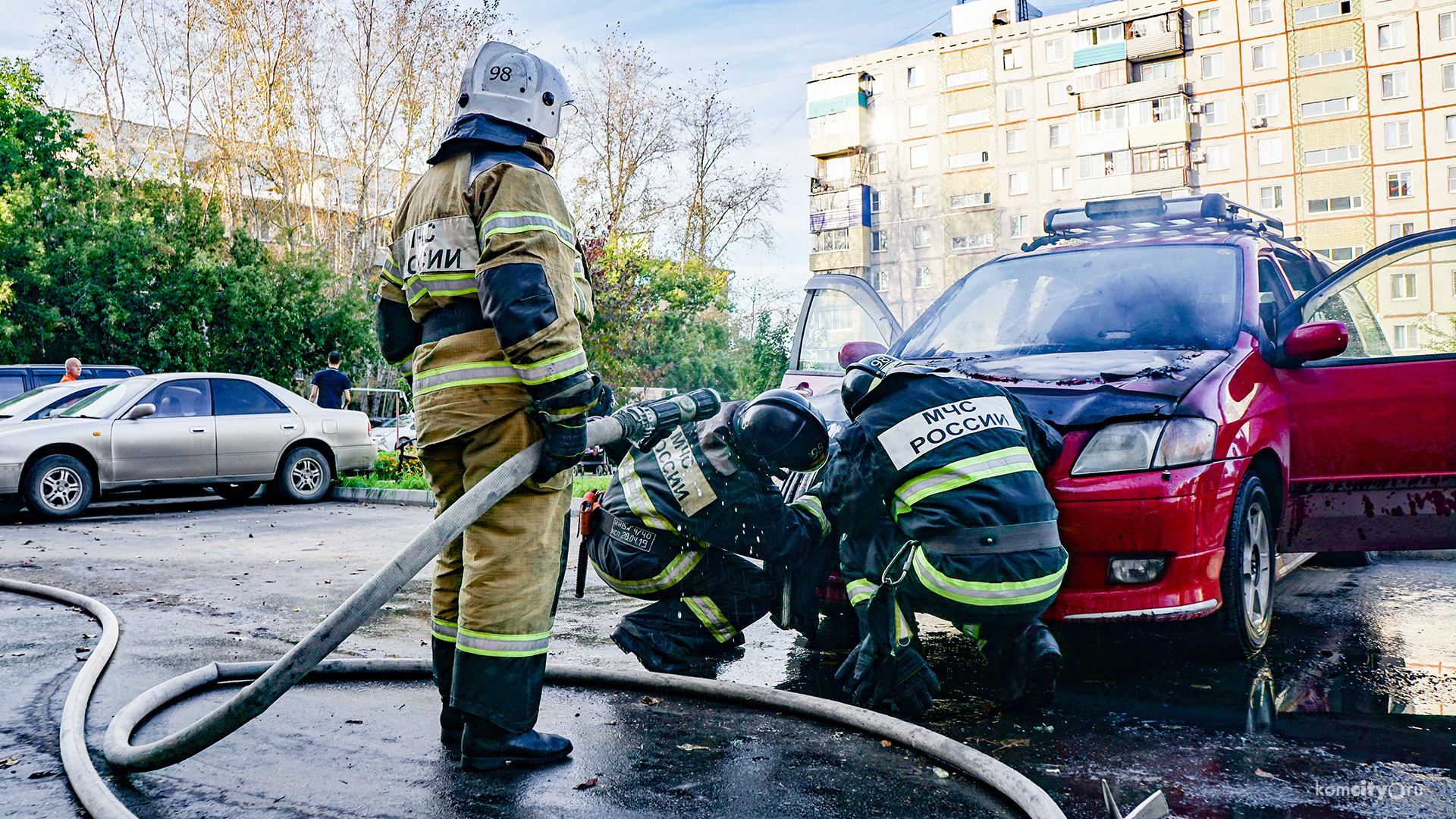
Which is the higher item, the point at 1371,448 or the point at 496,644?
the point at 1371,448

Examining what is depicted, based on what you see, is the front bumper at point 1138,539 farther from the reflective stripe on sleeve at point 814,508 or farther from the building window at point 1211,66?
the building window at point 1211,66

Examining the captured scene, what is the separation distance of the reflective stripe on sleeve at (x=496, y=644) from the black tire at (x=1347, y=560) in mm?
5883

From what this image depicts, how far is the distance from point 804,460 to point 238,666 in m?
2.17

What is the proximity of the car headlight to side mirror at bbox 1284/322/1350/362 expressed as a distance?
87 cm

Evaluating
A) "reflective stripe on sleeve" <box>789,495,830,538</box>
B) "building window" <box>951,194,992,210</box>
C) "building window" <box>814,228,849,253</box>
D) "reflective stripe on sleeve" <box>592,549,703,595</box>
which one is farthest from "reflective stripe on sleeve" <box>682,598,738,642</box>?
"building window" <box>814,228,849,253</box>

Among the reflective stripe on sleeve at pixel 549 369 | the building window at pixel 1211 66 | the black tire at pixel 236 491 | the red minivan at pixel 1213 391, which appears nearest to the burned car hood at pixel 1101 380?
the red minivan at pixel 1213 391

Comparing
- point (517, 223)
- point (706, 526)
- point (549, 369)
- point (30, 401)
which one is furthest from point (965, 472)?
point (30, 401)

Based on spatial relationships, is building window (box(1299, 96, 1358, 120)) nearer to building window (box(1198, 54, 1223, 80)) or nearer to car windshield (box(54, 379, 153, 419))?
building window (box(1198, 54, 1223, 80))

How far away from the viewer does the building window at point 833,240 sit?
53.3 meters

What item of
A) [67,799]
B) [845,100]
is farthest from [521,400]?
[845,100]

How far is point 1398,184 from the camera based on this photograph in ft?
131

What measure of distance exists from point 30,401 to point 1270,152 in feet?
145

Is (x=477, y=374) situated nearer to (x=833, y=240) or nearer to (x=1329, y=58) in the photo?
(x=1329, y=58)

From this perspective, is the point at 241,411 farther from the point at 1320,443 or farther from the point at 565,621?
Answer: the point at 1320,443
